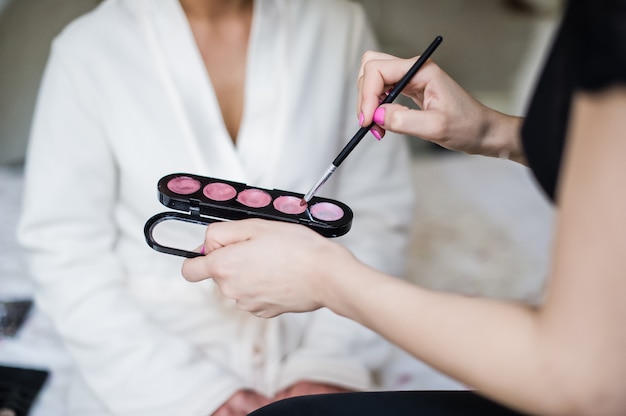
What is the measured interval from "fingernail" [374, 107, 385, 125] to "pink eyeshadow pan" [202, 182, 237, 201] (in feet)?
0.56

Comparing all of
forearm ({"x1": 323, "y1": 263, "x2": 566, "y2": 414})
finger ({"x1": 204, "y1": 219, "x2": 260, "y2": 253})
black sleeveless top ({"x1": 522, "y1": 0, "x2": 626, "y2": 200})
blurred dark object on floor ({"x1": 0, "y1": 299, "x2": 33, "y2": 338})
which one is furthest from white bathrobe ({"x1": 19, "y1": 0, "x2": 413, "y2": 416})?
black sleeveless top ({"x1": 522, "y1": 0, "x2": 626, "y2": 200})

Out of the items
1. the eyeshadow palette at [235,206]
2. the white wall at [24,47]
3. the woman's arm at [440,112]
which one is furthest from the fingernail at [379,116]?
the white wall at [24,47]

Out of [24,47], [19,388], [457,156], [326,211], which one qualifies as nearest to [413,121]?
[326,211]

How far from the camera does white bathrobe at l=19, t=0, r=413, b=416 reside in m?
0.91

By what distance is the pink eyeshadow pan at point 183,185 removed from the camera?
720 millimetres

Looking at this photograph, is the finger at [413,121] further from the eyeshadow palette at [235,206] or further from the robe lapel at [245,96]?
the robe lapel at [245,96]

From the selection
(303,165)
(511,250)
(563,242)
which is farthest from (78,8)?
(563,242)

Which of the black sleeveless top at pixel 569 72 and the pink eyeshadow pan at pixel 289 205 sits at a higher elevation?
the black sleeveless top at pixel 569 72

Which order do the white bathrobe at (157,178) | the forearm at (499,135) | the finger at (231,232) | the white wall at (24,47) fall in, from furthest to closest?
the white wall at (24,47)
the white bathrobe at (157,178)
the forearm at (499,135)
the finger at (231,232)

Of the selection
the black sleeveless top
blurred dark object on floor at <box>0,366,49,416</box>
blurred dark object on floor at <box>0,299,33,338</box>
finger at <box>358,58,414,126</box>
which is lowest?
blurred dark object on floor at <box>0,366,49,416</box>

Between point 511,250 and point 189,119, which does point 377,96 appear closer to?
point 189,119

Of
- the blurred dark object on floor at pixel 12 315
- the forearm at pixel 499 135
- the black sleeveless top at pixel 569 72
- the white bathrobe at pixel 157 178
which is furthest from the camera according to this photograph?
the blurred dark object on floor at pixel 12 315

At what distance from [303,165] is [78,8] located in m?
0.64

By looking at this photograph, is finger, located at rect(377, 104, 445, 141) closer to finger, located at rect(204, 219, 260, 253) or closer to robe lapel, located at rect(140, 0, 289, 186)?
finger, located at rect(204, 219, 260, 253)
